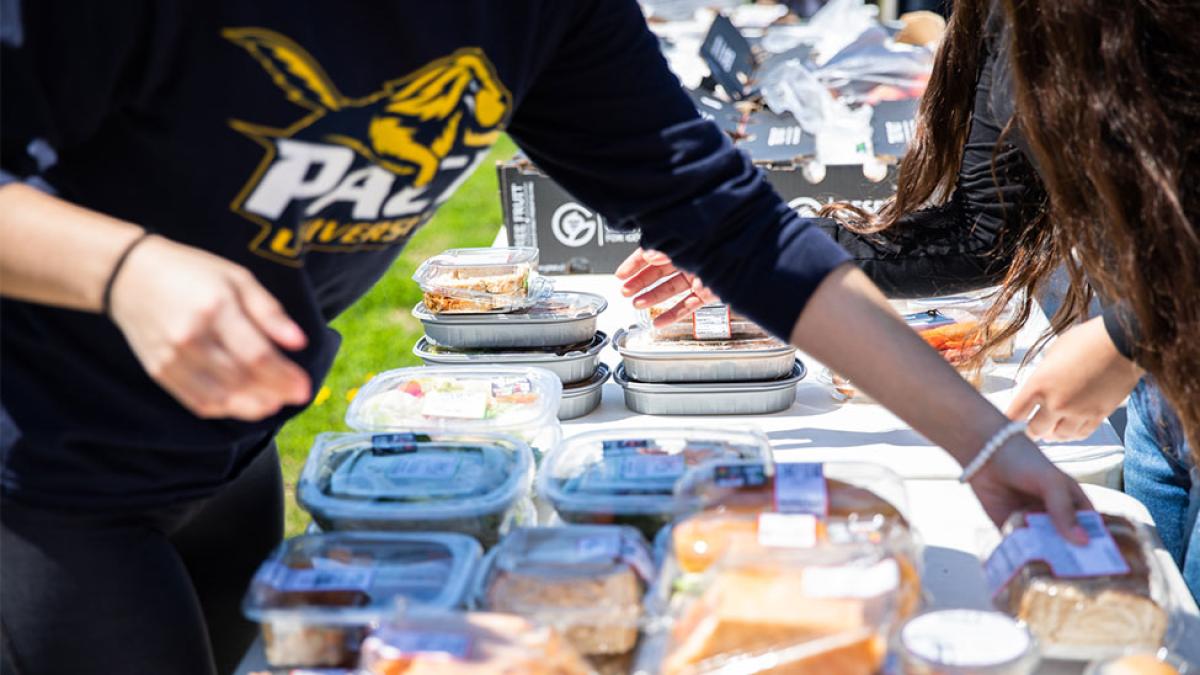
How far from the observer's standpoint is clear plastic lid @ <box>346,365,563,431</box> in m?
1.34

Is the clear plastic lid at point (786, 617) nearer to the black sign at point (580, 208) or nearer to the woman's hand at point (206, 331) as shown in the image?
the woman's hand at point (206, 331)

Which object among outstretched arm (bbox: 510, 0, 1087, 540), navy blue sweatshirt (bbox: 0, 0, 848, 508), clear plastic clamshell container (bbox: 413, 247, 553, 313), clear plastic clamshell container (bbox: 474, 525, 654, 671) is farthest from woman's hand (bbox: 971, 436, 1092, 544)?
clear plastic clamshell container (bbox: 413, 247, 553, 313)

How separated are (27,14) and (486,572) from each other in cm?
52

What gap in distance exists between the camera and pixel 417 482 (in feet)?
3.50

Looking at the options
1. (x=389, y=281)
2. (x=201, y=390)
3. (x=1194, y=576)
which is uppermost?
(x=201, y=390)

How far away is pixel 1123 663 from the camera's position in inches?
32.1

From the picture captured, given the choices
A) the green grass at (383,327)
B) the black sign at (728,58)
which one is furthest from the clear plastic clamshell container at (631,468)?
the black sign at (728,58)

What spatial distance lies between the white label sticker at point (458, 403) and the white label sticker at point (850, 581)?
612mm

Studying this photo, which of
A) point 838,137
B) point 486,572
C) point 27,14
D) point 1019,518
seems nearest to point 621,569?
point 486,572

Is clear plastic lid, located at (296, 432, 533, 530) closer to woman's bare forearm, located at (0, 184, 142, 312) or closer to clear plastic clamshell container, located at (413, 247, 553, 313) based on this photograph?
woman's bare forearm, located at (0, 184, 142, 312)

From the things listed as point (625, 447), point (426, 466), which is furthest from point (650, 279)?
point (426, 466)

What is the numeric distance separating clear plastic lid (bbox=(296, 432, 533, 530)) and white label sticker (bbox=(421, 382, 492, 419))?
189 mm

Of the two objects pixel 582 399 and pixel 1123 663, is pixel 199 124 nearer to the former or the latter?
pixel 1123 663

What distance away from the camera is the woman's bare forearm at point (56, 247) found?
71cm
